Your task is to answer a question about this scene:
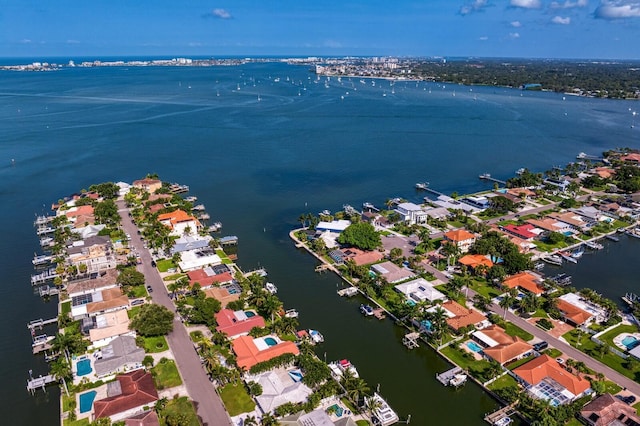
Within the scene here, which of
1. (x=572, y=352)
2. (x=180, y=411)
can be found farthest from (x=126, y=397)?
(x=572, y=352)

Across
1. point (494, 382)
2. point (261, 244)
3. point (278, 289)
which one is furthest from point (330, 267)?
point (494, 382)

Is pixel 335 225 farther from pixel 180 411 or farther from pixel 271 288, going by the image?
pixel 180 411

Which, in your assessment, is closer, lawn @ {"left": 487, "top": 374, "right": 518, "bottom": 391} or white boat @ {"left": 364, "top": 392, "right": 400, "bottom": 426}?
white boat @ {"left": 364, "top": 392, "right": 400, "bottom": 426}

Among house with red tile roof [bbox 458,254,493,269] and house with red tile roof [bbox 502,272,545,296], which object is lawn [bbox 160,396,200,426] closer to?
house with red tile roof [bbox 502,272,545,296]

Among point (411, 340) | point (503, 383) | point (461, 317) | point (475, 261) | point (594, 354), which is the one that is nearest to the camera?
point (503, 383)

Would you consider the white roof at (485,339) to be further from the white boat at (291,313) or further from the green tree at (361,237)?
the green tree at (361,237)

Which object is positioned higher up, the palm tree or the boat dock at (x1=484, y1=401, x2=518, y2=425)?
the palm tree

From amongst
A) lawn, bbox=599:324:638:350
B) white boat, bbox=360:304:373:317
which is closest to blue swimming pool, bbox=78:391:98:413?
white boat, bbox=360:304:373:317
